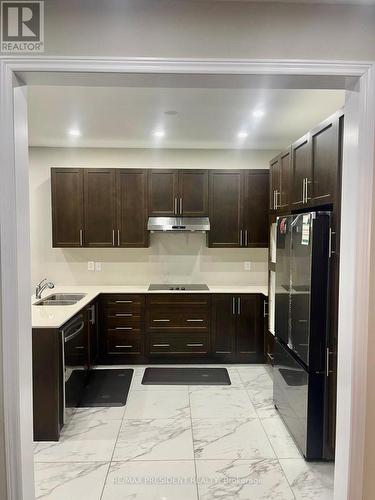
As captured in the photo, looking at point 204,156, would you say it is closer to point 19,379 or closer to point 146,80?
point 146,80

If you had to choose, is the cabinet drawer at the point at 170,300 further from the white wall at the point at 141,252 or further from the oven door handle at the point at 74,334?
the oven door handle at the point at 74,334

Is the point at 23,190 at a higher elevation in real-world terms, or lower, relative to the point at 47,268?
higher

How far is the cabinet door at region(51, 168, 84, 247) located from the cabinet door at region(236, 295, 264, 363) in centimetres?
219

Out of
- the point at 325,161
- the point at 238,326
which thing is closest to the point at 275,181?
the point at 325,161

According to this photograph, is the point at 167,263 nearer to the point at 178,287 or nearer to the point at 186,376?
the point at 178,287

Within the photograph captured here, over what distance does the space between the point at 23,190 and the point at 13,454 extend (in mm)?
1133

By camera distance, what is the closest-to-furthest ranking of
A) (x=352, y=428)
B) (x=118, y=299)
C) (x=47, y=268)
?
(x=352, y=428), (x=118, y=299), (x=47, y=268)

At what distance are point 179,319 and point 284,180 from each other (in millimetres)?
2078

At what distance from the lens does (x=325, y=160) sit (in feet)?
7.77

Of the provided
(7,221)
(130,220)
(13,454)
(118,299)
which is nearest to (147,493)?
(13,454)

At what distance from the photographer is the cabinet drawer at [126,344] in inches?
168

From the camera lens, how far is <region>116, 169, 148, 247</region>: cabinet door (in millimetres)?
4391

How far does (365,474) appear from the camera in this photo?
152 centimetres

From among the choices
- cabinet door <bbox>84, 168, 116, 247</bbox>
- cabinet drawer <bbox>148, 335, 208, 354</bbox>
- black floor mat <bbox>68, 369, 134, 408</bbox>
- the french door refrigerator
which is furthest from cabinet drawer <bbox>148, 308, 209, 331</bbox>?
the french door refrigerator
